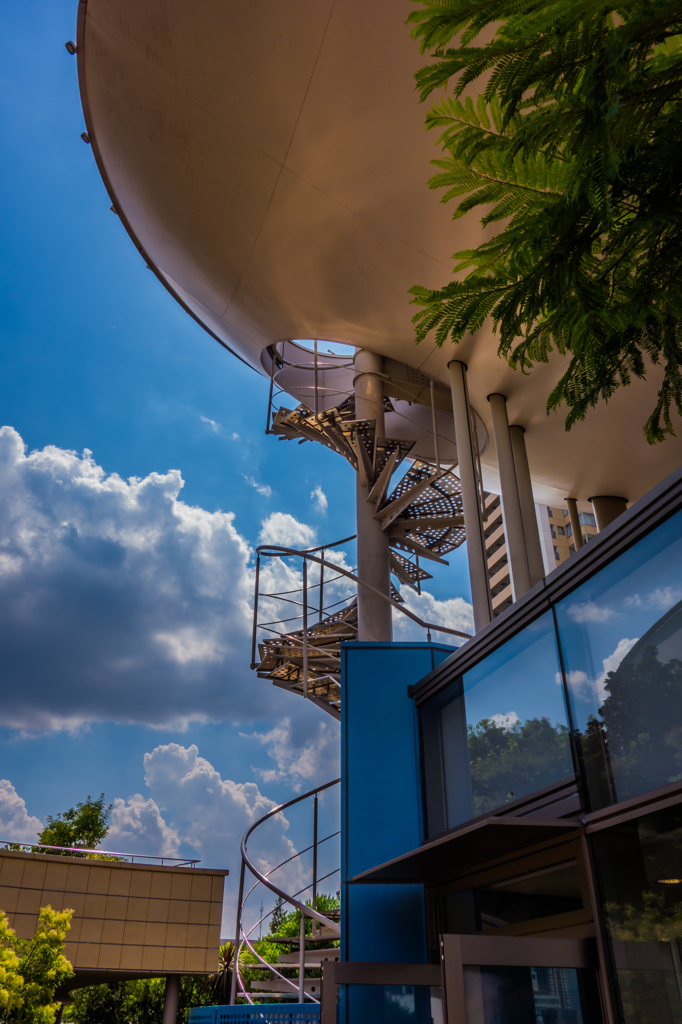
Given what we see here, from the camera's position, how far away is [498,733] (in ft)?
17.9

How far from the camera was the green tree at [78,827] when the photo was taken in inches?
969

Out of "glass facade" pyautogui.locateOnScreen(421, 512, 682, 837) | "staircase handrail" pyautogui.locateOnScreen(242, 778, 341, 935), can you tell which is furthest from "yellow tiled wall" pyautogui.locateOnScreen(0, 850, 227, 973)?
"glass facade" pyautogui.locateOnScreen(421, 512, 682, 837)

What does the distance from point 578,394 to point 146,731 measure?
329 feet

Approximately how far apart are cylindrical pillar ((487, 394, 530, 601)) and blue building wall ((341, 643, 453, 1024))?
2567mm

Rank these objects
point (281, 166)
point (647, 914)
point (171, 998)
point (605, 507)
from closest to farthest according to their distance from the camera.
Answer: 1. point (647, 914)
2. point (281, 166)
3. point (605, 507)
4. point (171, 998)

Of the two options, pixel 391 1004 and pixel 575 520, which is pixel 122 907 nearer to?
pixel 391 1004

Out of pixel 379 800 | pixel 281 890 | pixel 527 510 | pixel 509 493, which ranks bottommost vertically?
pixel 281 890

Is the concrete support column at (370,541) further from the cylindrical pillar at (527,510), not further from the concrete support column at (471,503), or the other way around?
the cylindrical pillar at (527,510)

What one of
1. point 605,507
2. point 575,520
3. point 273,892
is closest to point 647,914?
point 273,892

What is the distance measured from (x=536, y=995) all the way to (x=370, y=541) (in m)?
6.32

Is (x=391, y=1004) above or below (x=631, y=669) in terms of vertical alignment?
below

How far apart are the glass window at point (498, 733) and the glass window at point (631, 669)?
28 centimetres

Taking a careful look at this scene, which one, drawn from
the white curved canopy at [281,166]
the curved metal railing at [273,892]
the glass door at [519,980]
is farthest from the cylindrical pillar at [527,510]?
the glass door at [519,980]

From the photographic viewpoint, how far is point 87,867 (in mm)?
15062
